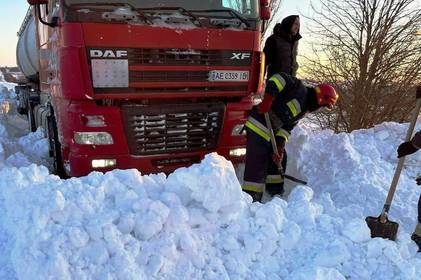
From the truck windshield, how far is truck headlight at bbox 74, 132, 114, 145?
4.56ft

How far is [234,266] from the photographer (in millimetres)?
3209

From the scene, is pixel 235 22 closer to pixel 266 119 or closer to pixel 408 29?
pixel 266 119

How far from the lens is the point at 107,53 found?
468 centimetres

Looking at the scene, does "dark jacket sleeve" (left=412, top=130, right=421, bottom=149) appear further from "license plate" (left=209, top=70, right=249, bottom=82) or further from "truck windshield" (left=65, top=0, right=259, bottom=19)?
"truck windshield" (left=65, top=0, right=259, bottom=19)

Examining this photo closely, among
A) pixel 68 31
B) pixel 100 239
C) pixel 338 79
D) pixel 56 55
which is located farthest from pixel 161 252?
pixel 338 79

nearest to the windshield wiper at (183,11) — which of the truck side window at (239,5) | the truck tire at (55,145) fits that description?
the truck side window at (239,5)

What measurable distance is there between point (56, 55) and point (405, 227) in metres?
4.34

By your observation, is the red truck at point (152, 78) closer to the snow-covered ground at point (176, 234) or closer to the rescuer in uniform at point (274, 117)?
the rescuer in uniform at point (274, 117)

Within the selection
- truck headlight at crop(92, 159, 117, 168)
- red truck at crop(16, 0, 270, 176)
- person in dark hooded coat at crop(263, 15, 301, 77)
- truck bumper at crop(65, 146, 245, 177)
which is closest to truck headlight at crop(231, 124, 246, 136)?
red truck at crop(16, 0, 270, 176)

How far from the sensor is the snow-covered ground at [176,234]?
3.01m

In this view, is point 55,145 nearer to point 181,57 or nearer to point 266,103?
point 181,57

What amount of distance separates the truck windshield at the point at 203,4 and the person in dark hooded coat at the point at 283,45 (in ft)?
2.56

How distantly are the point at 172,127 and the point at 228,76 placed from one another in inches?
36.5

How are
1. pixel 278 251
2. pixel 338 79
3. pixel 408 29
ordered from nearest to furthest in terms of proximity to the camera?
1. pixel 278 251
2. pixel 408 29
3. pixel 338 79
